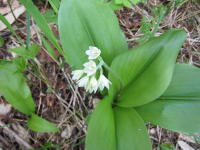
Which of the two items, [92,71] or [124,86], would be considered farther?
[124,86]

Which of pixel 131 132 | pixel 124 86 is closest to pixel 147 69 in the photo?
pixel 124 86

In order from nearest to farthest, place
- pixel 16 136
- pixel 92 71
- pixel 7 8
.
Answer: pixel 92 71
pixel 16 136
pixel 7 8

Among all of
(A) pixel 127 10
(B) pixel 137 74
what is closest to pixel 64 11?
(B) pixel 137 74

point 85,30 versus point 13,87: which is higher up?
point 85,30

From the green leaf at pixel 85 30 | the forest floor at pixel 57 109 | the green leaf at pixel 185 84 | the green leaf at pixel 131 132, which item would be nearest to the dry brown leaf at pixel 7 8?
the forest floor at pixel 57 109

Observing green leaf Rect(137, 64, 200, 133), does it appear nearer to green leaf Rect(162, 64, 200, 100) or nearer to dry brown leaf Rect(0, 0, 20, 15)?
green leaf Rect(162, 64, 200, 100)

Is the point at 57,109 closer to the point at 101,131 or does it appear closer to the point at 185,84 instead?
the point at 101,131

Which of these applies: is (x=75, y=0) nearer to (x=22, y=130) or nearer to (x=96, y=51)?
(x=96, y=51)
